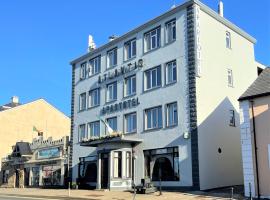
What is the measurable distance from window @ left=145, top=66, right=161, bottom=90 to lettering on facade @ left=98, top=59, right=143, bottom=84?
43.1 inches

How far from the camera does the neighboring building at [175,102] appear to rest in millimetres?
28734

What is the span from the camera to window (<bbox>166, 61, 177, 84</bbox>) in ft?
101

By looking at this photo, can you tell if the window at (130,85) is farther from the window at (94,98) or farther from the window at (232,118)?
the window at (232,118)

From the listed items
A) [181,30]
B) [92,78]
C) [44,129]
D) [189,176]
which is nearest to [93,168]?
[92,78]

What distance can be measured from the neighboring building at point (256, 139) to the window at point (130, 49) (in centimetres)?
1332

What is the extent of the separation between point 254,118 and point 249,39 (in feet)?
47.3

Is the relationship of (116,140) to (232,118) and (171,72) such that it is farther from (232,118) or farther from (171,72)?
(232,118)

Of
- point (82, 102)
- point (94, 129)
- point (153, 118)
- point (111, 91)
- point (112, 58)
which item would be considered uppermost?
point (112, 58)

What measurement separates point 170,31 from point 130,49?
4.83 metres

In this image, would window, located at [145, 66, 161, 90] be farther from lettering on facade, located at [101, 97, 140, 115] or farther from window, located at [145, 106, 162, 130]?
window, located at [145, 106, 162, 130]

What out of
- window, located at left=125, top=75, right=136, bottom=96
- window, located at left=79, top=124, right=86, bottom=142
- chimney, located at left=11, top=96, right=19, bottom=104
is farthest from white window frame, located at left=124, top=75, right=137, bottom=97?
chimney, located at left=11, top=96, right=19, bottom=104

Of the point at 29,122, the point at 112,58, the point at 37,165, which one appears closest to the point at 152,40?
the point at 112,58

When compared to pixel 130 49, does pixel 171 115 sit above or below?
below

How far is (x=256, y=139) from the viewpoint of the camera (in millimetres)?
22688
